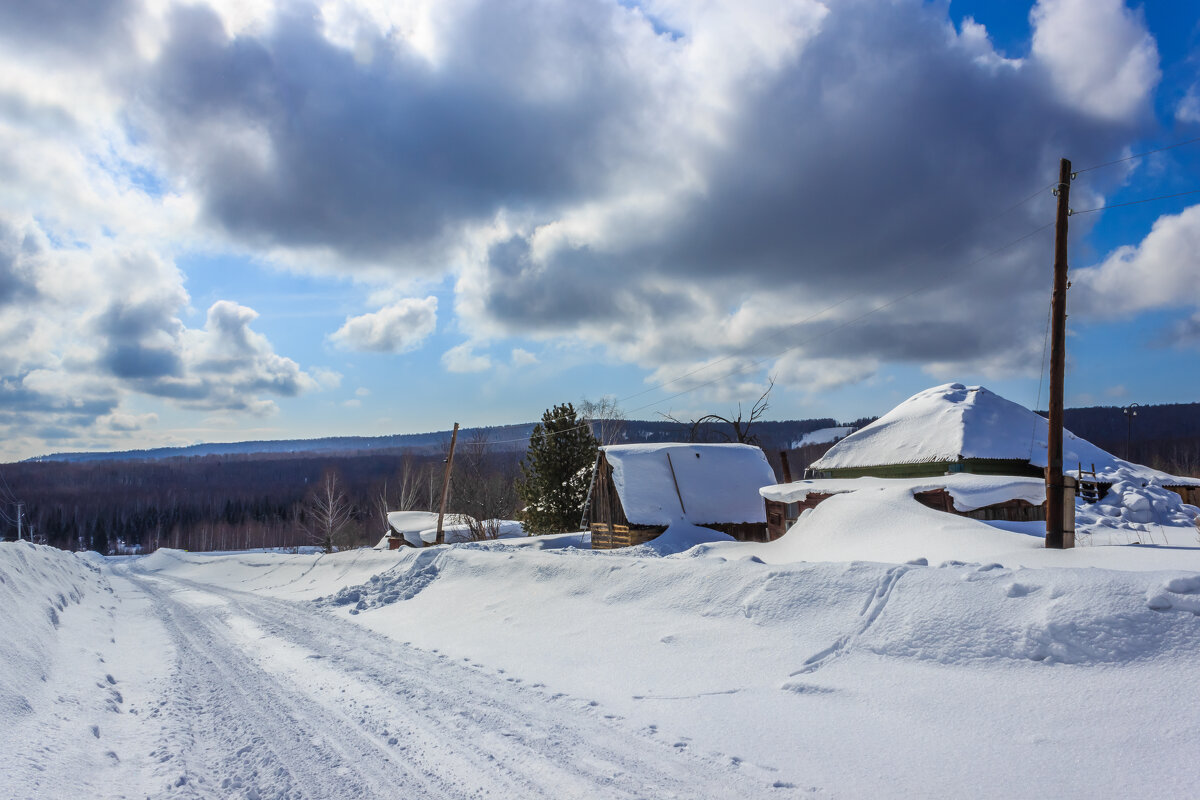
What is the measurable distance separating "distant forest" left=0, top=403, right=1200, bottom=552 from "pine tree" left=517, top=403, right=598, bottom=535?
1589 cm

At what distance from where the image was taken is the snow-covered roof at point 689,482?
85.7ft

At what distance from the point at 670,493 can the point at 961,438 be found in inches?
427

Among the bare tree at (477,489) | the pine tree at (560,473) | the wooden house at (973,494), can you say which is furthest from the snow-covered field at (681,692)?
the bare tree at (477,489)

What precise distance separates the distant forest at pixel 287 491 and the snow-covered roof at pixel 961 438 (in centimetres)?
1714

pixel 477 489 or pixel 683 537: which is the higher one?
pixel 683 537

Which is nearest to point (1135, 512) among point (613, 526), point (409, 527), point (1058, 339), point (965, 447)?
point (965, 447)

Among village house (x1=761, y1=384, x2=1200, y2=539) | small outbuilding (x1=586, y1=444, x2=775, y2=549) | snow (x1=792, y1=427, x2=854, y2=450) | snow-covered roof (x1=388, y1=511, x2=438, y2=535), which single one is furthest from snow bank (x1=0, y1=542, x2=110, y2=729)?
snow (x1=792, y1=427, x2=854, y2=450)

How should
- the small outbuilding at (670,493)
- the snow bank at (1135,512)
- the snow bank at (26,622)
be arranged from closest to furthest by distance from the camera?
1. the snow bank at (26,622)
2. the snow bank at (1135,512)
3. the small outbuilding at (670,493)

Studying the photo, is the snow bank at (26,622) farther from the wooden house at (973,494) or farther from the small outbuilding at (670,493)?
the small outbuilding at (670,493)

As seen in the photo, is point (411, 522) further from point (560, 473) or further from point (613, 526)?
point (613, 526)

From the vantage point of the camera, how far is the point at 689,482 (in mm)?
27781

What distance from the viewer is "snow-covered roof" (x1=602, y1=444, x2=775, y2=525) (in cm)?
2612

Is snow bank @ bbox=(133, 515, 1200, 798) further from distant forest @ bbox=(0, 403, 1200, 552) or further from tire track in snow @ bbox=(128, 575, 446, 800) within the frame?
distant forest @ bbox=(0, 403, 1200, 552)

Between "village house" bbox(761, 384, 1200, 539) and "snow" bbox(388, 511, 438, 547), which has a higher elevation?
"village house" bbox(761, 384, 1200, 539)
